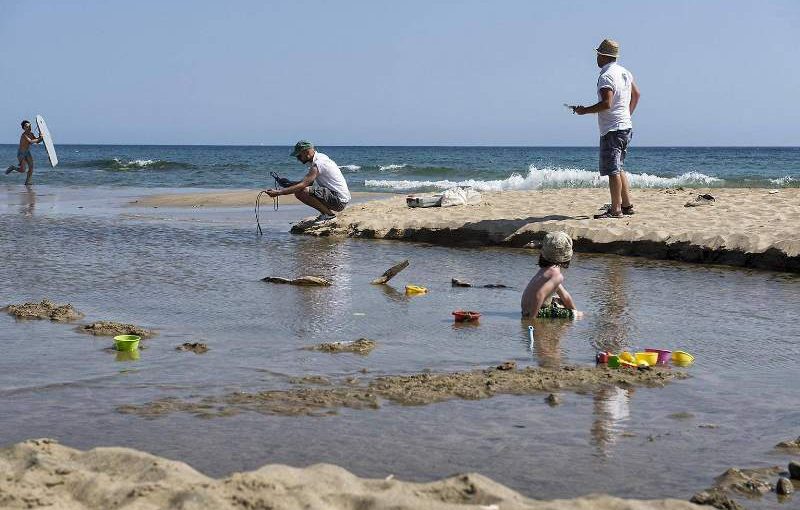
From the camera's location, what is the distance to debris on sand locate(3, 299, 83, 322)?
6.82 meters

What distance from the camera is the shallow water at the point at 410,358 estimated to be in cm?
402

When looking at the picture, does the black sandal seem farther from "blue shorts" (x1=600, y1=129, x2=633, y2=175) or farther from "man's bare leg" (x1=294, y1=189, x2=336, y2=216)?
"man's bare leg" (x1=294, y1=189, x2=336, y2=216)

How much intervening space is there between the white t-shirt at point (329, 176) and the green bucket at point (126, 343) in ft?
23.9

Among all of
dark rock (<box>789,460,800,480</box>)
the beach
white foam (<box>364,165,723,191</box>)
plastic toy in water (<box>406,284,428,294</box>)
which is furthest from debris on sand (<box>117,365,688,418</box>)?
white foam (<box>364,165,723,191</box>)

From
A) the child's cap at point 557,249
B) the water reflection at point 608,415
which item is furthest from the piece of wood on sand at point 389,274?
the water reflection at point 608,415

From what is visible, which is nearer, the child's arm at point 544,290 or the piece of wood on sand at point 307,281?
the child's arm at point 544,290

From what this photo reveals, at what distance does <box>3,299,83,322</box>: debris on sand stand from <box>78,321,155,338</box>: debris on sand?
39 cm

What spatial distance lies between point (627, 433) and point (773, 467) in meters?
0.66

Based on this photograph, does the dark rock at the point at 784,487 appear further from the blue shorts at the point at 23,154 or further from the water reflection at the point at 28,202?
the blue shorts at the point at 23,154

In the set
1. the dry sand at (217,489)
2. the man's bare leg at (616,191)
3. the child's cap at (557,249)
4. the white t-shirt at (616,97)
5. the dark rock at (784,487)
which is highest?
the white t-shirt at (616,97)

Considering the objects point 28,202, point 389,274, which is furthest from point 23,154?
point 389,274

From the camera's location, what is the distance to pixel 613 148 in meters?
11.2

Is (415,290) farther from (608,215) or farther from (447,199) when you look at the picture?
(447,199)

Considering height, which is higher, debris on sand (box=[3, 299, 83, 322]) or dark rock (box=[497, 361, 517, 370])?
debris on sand (box=[3, 299, 83, 322])
